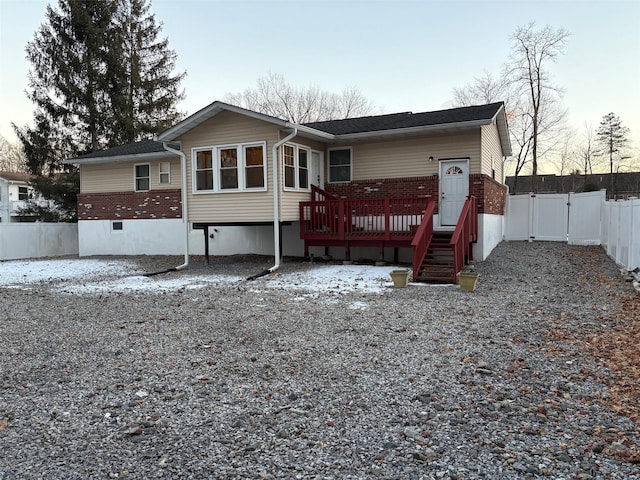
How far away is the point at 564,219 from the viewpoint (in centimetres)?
1709

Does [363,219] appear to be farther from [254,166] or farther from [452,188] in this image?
[254,166]

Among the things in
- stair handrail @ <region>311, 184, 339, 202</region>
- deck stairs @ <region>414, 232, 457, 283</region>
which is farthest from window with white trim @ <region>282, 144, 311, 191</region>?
deck stairs @ <region>414, 232, 457, 283</region>

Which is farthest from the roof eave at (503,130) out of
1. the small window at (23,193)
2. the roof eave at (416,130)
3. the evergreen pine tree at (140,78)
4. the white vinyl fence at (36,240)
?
the small window at (23,193)

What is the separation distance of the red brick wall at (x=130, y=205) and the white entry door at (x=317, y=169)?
18.2 ft

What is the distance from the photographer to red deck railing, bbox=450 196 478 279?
9.29 meters

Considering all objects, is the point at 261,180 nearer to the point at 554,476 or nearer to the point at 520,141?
the point at 554,476

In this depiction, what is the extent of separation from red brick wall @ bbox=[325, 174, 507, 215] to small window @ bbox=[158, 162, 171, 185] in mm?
6268

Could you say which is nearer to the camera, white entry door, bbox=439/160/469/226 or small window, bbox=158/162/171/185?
white entry door, bbox=439/160/469/226

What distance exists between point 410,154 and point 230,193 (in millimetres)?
5234

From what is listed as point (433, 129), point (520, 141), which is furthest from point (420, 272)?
point (520, 141)

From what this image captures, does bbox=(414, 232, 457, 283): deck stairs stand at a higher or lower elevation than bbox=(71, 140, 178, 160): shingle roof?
lower

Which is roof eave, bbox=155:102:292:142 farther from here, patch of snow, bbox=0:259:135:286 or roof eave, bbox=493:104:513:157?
roof eave, bbox=493:104:513:157

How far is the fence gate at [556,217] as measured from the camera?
1616 centimetres

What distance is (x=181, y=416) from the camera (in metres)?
3.38
